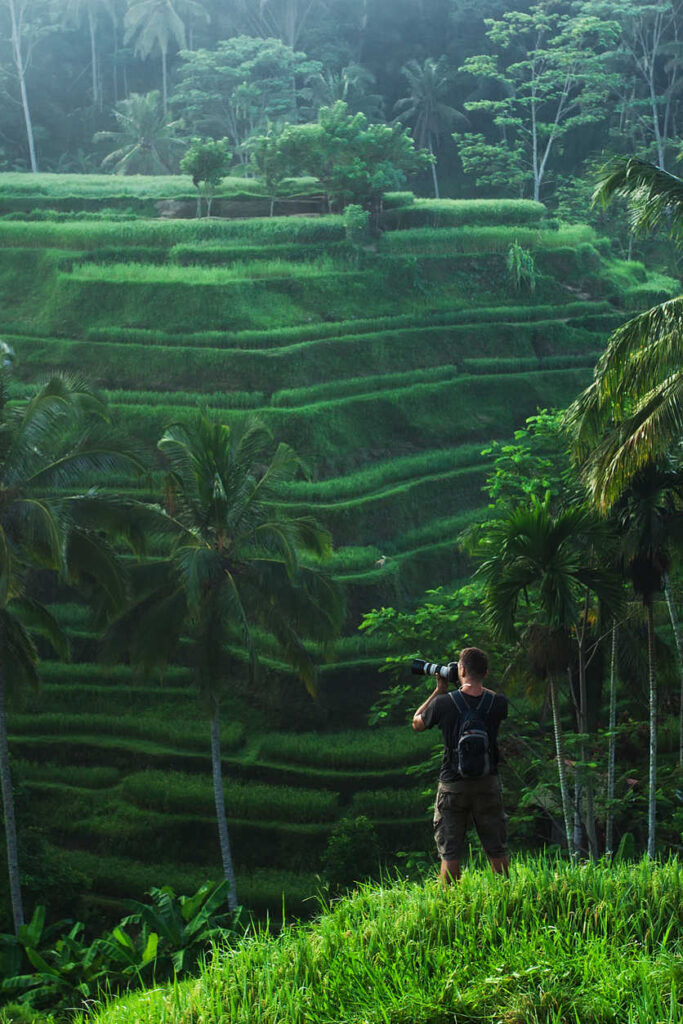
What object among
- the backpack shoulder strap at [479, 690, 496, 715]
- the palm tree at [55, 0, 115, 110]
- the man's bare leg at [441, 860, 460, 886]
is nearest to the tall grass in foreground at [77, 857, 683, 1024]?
the man's bare leg at [441, 860, 460, 886]

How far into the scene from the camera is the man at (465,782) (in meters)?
5.86

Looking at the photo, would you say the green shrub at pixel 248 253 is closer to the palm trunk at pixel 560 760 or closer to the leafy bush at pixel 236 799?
the leafy bush at pixel 236 799

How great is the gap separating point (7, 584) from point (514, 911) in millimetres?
8323

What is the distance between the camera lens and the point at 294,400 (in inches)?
868

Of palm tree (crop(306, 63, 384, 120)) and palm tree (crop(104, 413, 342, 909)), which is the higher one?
palm tree (crop(306, 63, 384, 120))

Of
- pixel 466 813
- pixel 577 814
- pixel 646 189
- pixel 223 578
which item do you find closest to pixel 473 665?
pixel 466 813

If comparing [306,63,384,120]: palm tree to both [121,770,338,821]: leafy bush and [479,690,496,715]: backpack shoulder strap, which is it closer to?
[121,770,338,821]: leafy bush

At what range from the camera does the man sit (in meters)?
5.86

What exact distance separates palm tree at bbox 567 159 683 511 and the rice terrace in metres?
0.04

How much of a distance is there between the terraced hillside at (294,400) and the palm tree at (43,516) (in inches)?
39.2

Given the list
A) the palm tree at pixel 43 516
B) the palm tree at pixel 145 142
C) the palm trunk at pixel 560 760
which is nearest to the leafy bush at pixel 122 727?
the palm tree at pixel 43 516

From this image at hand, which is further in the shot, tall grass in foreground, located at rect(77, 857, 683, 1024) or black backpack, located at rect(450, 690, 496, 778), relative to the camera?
black backpack, located at rect(450, 690, 496, 778)

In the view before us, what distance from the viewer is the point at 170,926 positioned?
788cm

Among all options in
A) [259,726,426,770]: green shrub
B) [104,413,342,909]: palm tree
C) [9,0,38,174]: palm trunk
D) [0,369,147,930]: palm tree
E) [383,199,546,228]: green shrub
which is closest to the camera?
[0,369,147,930]: palm tree
